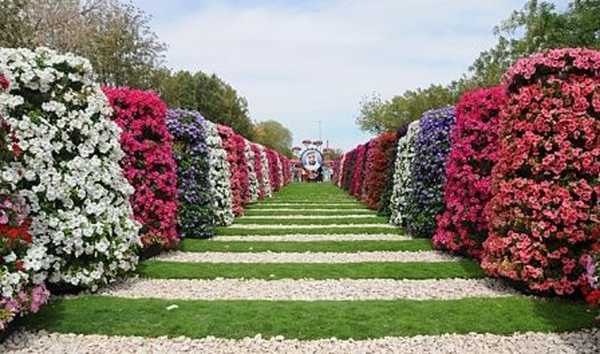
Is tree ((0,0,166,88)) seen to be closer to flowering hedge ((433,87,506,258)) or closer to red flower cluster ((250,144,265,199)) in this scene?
red flower cluster ((250,144,265,199))

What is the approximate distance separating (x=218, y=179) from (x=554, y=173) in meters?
7.76

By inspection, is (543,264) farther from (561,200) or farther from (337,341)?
(337,341)

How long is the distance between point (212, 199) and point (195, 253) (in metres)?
2.01

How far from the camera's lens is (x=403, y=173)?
12.2 meters

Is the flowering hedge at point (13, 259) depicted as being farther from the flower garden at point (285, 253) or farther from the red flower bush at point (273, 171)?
the red flower bush at point (273, 171)

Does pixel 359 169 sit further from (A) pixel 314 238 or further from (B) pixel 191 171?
(B) pixel 191 171

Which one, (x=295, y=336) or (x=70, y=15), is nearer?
(x=295, y=336)

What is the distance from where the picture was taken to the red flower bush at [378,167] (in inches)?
609

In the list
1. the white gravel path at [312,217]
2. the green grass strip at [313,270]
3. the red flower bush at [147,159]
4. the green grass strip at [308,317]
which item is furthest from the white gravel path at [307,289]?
the white gravel path at [312,217]

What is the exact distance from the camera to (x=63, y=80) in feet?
20.6

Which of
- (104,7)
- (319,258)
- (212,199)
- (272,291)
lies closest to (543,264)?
(272,291)

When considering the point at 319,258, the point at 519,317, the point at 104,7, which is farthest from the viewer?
the point at 104,7

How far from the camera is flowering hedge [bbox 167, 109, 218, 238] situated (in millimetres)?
10367

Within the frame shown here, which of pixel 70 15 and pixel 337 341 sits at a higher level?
pixel 70 15
